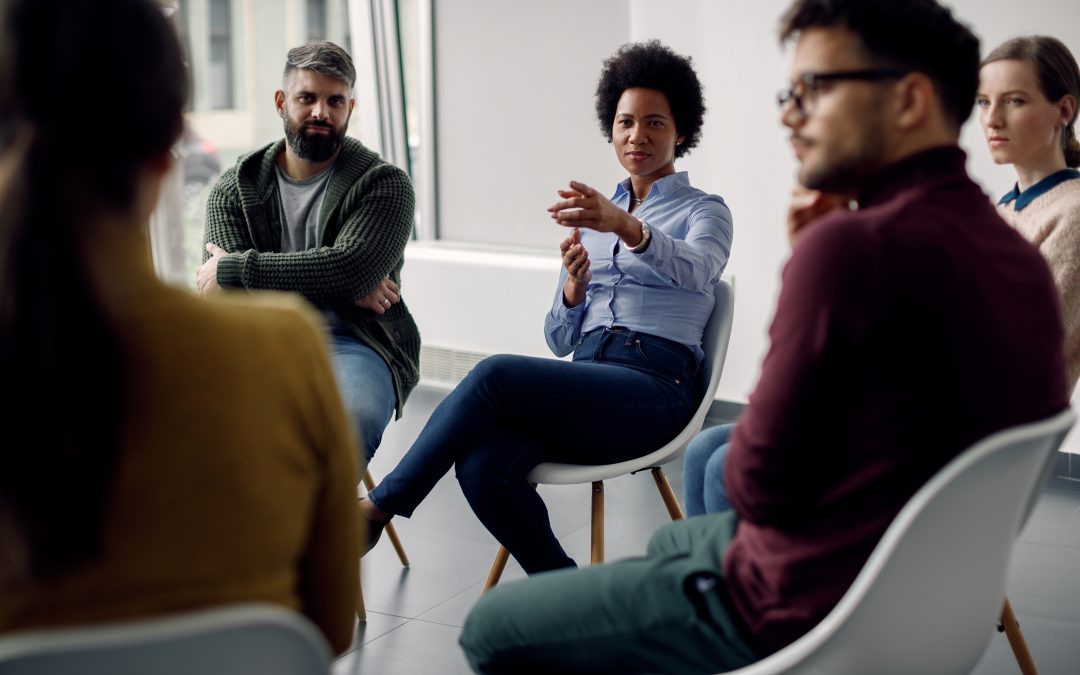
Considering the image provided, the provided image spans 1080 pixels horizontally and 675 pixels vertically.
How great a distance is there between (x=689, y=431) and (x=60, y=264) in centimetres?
178

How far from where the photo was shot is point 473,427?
2396 millimetres

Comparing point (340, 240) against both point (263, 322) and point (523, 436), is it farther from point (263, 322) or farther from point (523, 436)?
point (263, 322)

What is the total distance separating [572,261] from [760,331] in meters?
2.14

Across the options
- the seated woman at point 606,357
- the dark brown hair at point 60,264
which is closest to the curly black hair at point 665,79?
the seated woman at point 606,357

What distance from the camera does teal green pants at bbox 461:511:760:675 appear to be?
1373 mm

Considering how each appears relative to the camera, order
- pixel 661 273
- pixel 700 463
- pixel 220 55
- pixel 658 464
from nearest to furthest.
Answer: pixel 700 463
pixel 658 464
pixel 661 273
pixel 220 55

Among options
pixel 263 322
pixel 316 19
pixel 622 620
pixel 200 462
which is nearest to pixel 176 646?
pixel 200 462

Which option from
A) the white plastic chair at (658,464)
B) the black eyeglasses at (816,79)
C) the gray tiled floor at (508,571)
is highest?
the black eyeglasses at (816,79)

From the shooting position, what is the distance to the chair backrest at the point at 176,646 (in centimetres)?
85

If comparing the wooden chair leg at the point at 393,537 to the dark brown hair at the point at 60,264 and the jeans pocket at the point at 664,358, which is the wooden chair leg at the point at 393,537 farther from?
the dark brown hair at the point at 60,264

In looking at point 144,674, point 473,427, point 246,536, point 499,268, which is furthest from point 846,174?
point 499,268

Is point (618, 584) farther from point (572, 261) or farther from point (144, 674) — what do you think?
point (572, 261)

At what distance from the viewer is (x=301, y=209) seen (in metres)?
2.94

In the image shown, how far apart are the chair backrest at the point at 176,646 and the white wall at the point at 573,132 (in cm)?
Result: 360
